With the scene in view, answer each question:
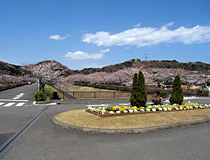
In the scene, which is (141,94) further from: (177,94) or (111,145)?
(111,145)

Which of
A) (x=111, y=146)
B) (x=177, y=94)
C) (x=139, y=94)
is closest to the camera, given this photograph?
(x=111, y=146)

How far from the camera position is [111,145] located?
538cm

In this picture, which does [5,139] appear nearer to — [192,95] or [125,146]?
[125,146]

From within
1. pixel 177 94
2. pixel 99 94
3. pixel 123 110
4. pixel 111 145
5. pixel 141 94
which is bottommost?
pixel 99 94

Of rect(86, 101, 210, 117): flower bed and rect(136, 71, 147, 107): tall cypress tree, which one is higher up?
rect(136, 71, 147, 107): tall cypress tree

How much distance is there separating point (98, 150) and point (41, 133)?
2.82 meters

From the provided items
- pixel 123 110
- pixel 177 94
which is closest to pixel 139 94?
pixel 123 110

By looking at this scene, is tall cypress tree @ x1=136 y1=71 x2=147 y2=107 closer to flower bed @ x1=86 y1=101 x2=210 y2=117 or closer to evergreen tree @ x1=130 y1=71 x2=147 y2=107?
evergreen tree @ x1=130 y1=71 x2=147 y2=107

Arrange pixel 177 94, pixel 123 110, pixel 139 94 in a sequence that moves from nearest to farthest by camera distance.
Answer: pixel 123 110 < pixel 139 94 < pixel 177 94

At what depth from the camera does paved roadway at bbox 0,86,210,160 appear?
454cm

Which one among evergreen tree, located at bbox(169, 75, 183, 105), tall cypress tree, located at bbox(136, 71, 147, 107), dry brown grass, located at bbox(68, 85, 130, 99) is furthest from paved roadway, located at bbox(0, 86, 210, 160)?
dry brown grass, located at bbox(68, 85, 130, 99)

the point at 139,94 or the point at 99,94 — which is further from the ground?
the point at 139,94

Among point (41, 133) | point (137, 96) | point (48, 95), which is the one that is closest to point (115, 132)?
point (41, 133)

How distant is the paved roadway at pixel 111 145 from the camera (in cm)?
454
